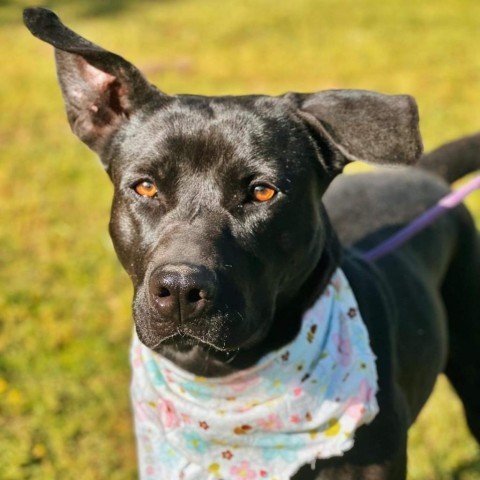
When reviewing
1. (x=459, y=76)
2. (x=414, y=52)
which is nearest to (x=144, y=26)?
(x=414, y=52)

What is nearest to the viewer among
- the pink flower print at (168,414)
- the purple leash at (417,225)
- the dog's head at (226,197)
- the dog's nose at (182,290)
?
the dog's nose at (182,290)

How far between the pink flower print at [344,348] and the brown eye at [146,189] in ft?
3.12

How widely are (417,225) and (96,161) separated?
5250mm

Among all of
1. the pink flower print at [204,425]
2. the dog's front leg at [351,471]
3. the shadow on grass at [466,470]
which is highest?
the pink flower print at [204,425]

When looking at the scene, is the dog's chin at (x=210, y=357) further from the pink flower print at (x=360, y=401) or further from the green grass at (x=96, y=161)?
the green grass at (x=96, y=161)

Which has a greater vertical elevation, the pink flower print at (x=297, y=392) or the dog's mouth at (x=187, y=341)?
the dog's mouth at (x=187, y=341)

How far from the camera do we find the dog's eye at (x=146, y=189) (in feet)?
9.86

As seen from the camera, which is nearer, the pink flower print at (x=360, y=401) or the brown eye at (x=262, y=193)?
the brown eye at (x=262, y=193)

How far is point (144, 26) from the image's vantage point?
52.6 ft

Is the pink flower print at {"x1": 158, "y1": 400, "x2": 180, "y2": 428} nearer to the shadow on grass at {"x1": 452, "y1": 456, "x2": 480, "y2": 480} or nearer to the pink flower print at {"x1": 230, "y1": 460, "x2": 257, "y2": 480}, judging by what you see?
the pink flower print at {"x1": 230, "y1": 460, "x2": 257, "y2": 480}

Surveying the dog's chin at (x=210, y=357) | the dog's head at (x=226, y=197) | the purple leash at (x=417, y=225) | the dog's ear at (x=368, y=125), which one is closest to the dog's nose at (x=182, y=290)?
the dog's head at (x=226, y=197)

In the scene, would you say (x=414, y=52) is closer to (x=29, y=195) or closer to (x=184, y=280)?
(x=29, y=195)

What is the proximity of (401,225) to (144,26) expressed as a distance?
41.8 ft

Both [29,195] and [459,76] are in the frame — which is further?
[459,76]
